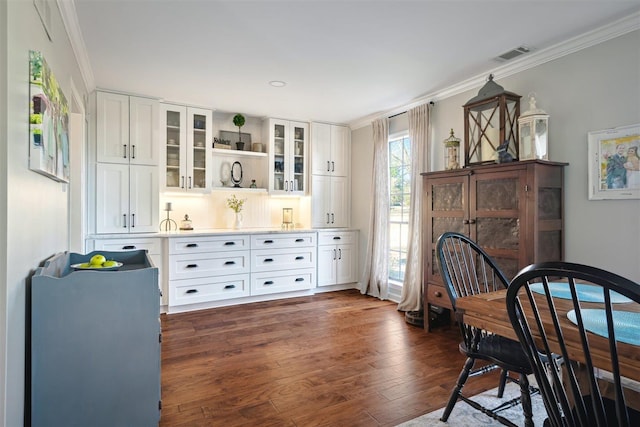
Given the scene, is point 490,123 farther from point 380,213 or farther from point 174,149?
point 174,149

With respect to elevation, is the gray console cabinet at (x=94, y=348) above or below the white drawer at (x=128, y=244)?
below

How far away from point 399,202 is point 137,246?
3.13 m

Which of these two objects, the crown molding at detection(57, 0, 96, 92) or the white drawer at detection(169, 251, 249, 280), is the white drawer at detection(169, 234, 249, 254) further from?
the crown molding at detection(57, 0, 96, 92)

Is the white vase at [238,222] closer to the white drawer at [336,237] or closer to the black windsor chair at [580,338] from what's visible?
the white drawer at [336,237]

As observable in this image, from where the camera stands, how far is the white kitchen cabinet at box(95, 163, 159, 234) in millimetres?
4008

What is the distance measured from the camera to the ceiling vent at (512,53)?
294 cm

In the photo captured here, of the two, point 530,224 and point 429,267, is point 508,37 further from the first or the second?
point 429,267

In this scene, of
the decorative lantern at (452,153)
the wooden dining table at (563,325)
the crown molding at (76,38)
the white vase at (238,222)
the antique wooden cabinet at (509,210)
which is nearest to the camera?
the wooden dining table at (563,325)

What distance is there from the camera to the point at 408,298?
4242mm

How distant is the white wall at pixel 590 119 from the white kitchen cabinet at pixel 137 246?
3.78 m

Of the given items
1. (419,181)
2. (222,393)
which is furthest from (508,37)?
(222,393)

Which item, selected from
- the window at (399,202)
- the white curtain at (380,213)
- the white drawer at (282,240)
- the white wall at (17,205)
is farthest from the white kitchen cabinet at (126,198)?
the window at (399,202)

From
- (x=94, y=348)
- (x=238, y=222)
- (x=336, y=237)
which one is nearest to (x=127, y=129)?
(x=238, y=222)

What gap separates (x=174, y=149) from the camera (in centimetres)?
452
